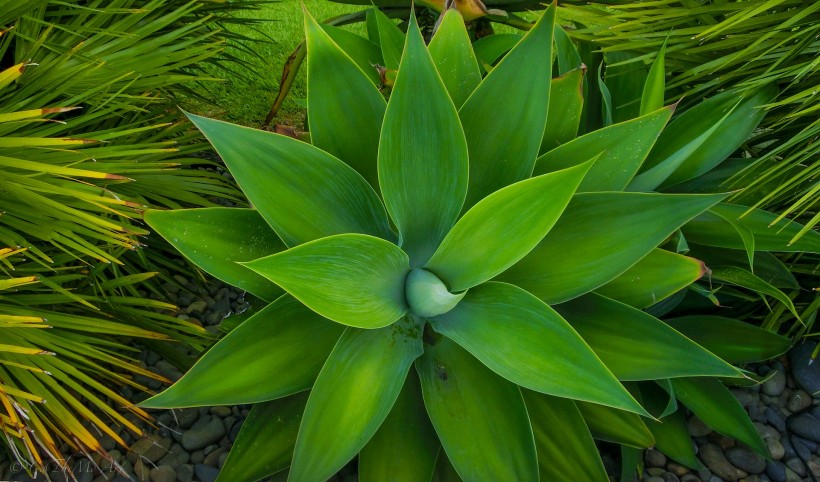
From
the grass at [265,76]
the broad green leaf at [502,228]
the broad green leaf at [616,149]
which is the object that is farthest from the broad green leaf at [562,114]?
the grass at [265,76]

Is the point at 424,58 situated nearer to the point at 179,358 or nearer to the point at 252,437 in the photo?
the point at 252,437

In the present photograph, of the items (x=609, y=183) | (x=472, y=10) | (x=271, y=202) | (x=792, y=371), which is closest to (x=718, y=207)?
(x=609, y=183)

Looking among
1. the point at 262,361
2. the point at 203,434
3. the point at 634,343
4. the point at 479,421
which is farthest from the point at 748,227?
the point at 203,434

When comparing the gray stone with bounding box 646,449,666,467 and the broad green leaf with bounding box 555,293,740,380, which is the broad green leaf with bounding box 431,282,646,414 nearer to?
the broad green leaf with bounding box 555,293,740,380

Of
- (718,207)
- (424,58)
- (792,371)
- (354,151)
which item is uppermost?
(424,58)

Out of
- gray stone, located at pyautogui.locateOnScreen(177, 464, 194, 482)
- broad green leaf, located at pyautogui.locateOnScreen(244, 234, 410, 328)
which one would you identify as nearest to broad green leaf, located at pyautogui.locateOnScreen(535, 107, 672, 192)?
broad green leaf, located at pyautogui.locateOnScreen(244, 234, 410, 328)

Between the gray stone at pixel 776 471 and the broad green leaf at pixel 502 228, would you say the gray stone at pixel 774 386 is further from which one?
the broad green leaf at pixel 502 228
